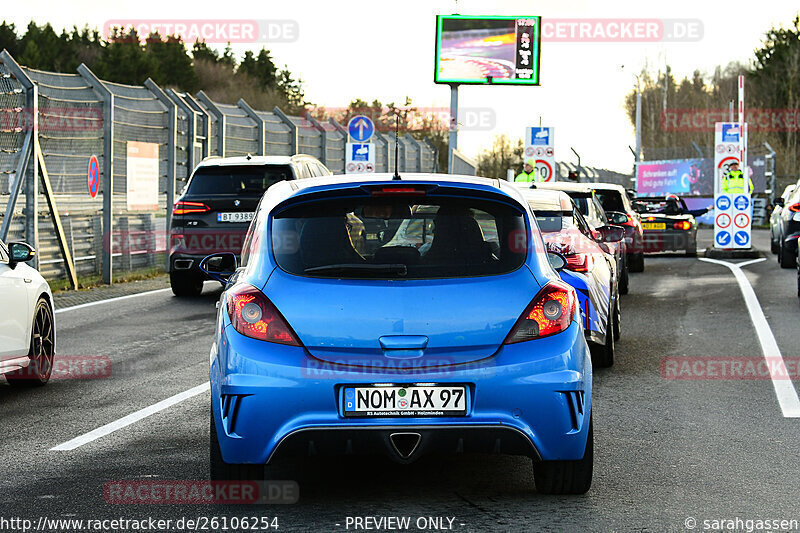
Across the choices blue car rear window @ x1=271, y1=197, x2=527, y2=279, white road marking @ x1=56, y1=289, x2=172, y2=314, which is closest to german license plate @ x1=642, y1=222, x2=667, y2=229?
white road marking @ x1=56, y1=289, x2=172, y2=314

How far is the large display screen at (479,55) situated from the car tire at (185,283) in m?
24.6

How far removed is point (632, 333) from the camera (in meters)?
13.2

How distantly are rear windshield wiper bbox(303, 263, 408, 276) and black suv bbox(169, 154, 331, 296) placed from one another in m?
11.1

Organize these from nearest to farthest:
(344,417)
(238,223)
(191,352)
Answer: (344,417)
(191,352)
(238,223)

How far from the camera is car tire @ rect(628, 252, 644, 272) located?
2242cm

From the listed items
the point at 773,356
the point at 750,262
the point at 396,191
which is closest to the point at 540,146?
the point at 750,262

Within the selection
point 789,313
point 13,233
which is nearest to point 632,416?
point 789,313

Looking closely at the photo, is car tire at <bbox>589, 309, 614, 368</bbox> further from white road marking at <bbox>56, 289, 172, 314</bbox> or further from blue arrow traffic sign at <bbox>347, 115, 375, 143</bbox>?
blue arrow traffic sign at <bbox>347, 115, 375, 143</bbox>

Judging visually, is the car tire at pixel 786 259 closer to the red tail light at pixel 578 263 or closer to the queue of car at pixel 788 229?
the queue of car at pixel 788 229

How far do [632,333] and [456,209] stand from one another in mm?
7627

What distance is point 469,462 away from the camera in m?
6.79

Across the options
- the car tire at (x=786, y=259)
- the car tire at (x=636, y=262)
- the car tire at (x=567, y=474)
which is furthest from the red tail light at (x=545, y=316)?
the car tire at (x=786, y=259)

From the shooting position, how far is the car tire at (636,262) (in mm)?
22422

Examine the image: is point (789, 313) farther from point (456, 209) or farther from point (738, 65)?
point (738, 65)
